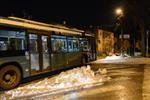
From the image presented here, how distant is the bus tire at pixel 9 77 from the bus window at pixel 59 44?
4.68 metres

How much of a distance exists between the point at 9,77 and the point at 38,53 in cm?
276

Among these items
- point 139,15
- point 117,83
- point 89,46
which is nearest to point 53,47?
point 117,83

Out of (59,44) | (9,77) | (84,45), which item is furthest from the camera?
(84,45)

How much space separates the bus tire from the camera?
43.2 ft

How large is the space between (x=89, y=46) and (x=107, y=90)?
15020mm

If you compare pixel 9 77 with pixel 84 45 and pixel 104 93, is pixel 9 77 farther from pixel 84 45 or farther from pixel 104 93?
pixel 84 45

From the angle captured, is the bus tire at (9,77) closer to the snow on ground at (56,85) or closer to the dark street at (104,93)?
the snow on ground at (56,85)

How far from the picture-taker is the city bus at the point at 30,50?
13.3 meters

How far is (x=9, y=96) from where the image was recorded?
1129 centimetres

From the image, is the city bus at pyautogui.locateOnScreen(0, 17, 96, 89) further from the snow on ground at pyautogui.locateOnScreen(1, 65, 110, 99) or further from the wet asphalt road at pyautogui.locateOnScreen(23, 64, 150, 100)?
the wet asphalt road at pyautogui.locateOnScreen(23, 64, 150, 100)

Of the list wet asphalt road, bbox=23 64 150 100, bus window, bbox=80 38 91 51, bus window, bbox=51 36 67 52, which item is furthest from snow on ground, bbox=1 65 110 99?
bus window, bbox=80 38 91 51

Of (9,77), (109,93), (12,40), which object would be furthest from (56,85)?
(12,40)

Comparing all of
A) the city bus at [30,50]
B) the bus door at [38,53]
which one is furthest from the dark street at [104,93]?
the bus door at [38,53]

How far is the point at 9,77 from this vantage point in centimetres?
1361
